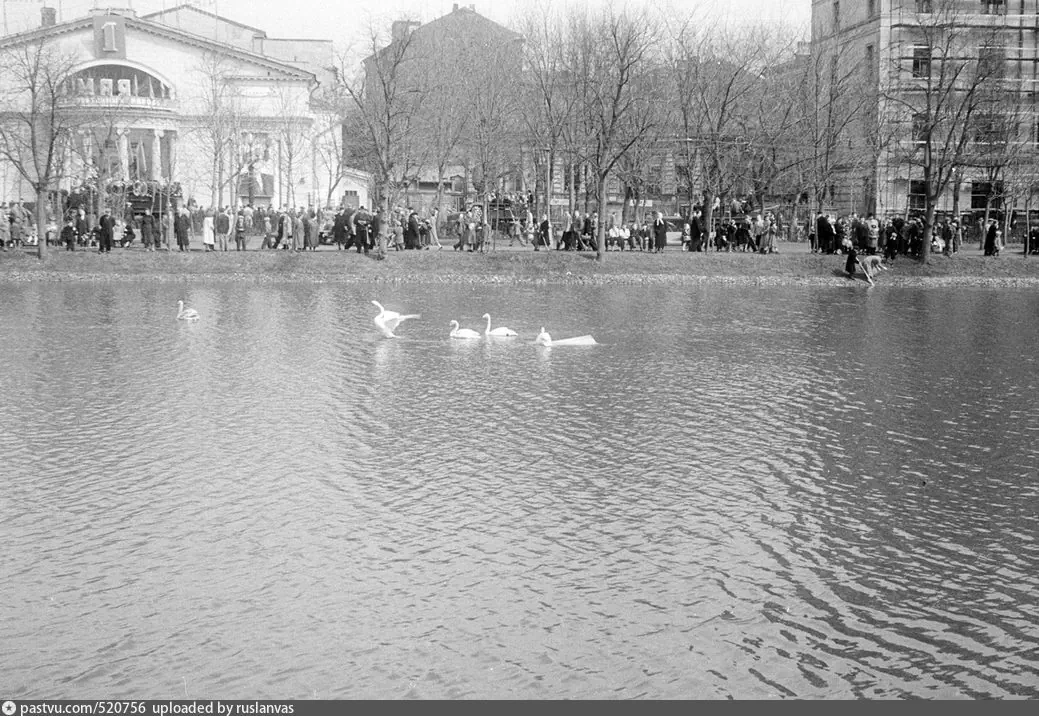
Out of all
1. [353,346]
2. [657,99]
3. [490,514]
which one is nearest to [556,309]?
[353,346]

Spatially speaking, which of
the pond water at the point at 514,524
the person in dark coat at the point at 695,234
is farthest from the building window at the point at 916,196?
the pond water at the point at 514,524

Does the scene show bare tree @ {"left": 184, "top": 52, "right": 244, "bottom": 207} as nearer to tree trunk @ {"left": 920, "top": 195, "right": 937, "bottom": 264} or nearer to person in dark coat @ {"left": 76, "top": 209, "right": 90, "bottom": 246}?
person in dark coat @ {"left": 76, "top": 209, "right": 90, "bottom": 246}

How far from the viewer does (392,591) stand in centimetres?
1063

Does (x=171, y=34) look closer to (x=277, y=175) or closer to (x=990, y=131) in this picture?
(x=277, y=175)

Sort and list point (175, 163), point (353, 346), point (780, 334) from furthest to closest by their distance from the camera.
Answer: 1. point (175, 163)
2. point (780, 334)
3. point (353, 346)

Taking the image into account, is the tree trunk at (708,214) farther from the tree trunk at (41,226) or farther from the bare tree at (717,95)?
the tree trunk at (41,226)

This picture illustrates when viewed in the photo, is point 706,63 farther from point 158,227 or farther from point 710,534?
point 710,534

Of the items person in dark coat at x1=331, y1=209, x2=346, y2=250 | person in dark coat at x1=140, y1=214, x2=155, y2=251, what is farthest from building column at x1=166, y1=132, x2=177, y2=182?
person in dark coat at x1=140, y1=214, x2=155, y2=251

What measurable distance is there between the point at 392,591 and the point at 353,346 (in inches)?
631

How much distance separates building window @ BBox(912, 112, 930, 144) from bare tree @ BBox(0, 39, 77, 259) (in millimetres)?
37635

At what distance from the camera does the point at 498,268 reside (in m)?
49.7

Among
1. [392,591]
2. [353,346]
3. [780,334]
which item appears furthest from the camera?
[780,334]

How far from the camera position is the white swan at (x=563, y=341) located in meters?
26.4

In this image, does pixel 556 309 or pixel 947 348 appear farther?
pixel 556 309
